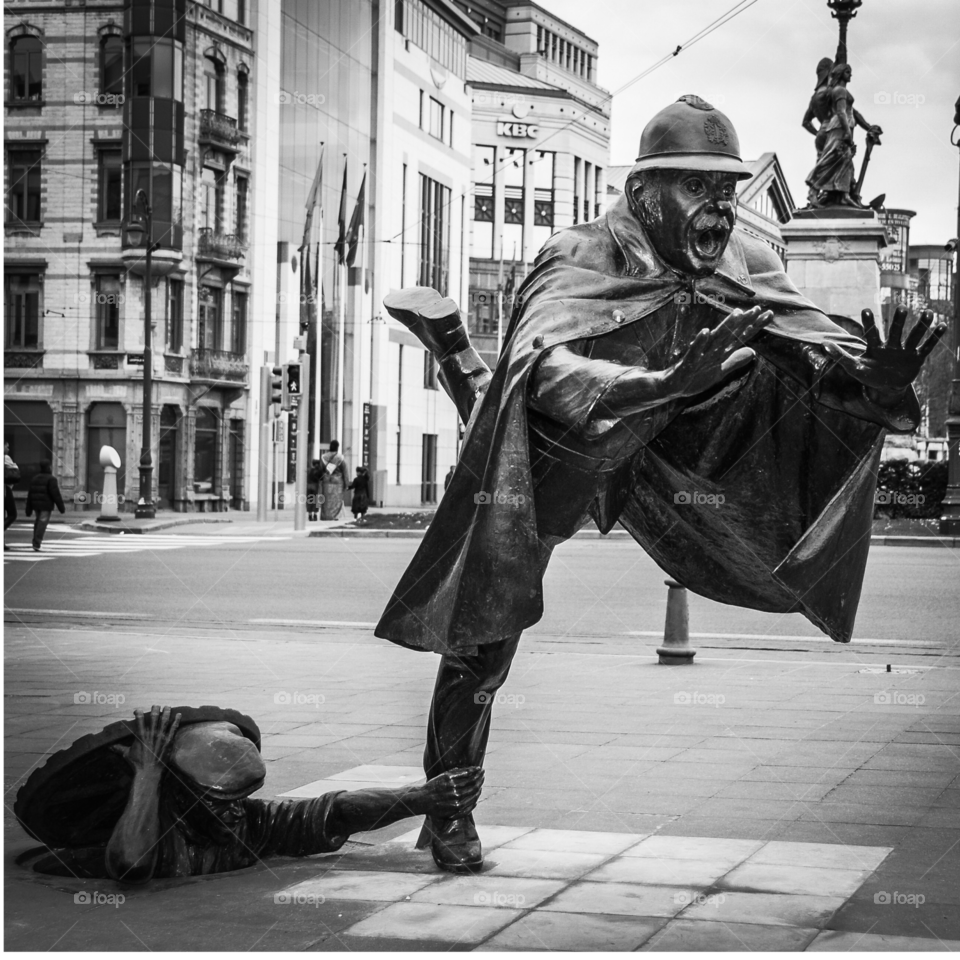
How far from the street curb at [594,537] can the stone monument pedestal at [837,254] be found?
5.20 metres

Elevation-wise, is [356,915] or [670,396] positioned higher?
[670,396]

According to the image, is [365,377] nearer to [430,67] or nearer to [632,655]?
[430,67]

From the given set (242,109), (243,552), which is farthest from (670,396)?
(242,109)

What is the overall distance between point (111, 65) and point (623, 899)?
38680mm

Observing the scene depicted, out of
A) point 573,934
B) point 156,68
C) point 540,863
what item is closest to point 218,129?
point 156,68

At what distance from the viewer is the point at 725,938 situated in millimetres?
3766

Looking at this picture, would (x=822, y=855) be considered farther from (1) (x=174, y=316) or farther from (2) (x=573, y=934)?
(1) (x=174, y=316)

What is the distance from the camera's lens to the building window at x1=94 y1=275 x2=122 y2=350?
3969 cm

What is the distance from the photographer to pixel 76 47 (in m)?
39.4

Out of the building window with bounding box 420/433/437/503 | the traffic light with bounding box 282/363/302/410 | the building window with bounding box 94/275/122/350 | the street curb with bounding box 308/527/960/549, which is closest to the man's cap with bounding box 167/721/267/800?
the street curb with bounding box 308/527/960/549

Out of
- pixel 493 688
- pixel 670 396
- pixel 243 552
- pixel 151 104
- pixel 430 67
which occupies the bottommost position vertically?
pixel 243 552

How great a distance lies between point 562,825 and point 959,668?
225 inches

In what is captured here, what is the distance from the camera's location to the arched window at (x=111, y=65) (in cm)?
3922

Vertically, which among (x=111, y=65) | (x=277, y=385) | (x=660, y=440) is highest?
(x=111, y=65)
